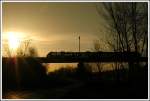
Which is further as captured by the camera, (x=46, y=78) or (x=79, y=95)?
(x=46, y=78)

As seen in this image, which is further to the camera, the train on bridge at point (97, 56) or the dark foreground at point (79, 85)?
the train on bridge at point (97, 56)

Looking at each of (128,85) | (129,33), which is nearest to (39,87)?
(128,85)

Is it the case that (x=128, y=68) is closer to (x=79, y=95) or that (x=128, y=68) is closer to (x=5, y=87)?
(x=79, y=95)

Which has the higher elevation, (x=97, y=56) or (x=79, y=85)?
(x=97, y=56)

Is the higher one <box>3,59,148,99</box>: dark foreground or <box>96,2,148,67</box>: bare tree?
<box>96,2,148,67</box>: bare tree

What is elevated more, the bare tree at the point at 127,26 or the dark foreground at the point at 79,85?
the bare tree at the point at 127,26

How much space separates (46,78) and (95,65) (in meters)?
1.19

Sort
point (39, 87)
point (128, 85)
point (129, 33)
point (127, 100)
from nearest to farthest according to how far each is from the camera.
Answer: point (127, 100), point (128, 85), point (39, 87), point (129, 33)

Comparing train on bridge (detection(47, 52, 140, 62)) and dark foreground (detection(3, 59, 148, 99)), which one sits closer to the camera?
dark foreground (detection(3, 59, 148, 99))

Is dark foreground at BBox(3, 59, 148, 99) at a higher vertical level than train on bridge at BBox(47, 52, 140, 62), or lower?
lower

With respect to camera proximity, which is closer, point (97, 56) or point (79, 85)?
point (79, 85)

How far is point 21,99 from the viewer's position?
558 centimetres

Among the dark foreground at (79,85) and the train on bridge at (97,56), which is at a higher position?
the train on bridge at (97,56)

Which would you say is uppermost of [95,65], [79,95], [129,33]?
[129,33]
